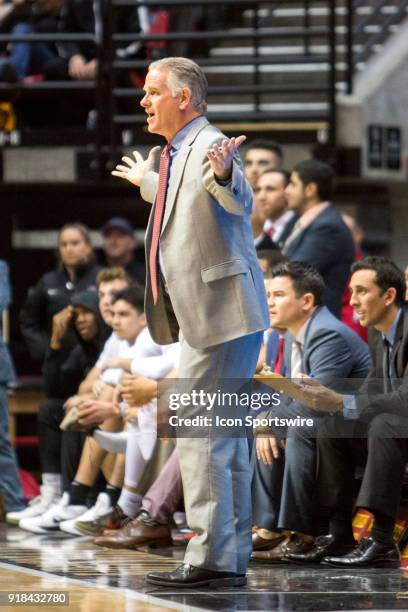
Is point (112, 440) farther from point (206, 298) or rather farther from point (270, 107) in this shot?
point (270, 107)

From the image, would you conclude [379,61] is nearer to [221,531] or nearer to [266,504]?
[266,504]

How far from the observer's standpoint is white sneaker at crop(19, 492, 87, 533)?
6.77m

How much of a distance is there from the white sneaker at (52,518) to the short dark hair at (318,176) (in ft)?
6.30

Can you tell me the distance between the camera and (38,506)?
715 centimetres

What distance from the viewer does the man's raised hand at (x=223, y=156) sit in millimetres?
4477

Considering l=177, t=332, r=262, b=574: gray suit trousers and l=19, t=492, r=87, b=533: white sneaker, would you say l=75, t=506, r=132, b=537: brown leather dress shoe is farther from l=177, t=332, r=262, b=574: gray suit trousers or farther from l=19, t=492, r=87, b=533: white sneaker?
l=177, t=332, r=262, b=574: gray suit trousers

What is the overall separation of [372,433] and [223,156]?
53.6 inches

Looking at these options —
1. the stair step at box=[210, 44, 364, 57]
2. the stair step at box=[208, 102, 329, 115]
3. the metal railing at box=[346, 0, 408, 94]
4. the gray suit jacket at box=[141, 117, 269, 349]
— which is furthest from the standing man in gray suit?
the stair step at box=[210, 44, 364, 57]

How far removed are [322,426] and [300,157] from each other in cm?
394

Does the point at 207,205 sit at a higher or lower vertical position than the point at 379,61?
lower

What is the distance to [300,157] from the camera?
912cm

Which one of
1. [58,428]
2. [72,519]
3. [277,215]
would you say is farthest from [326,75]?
[72,519]

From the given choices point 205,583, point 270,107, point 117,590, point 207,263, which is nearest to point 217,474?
point 205,583

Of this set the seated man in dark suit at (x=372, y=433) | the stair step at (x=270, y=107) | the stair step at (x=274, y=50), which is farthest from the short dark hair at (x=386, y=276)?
the stair step at (x=274, y=50)
